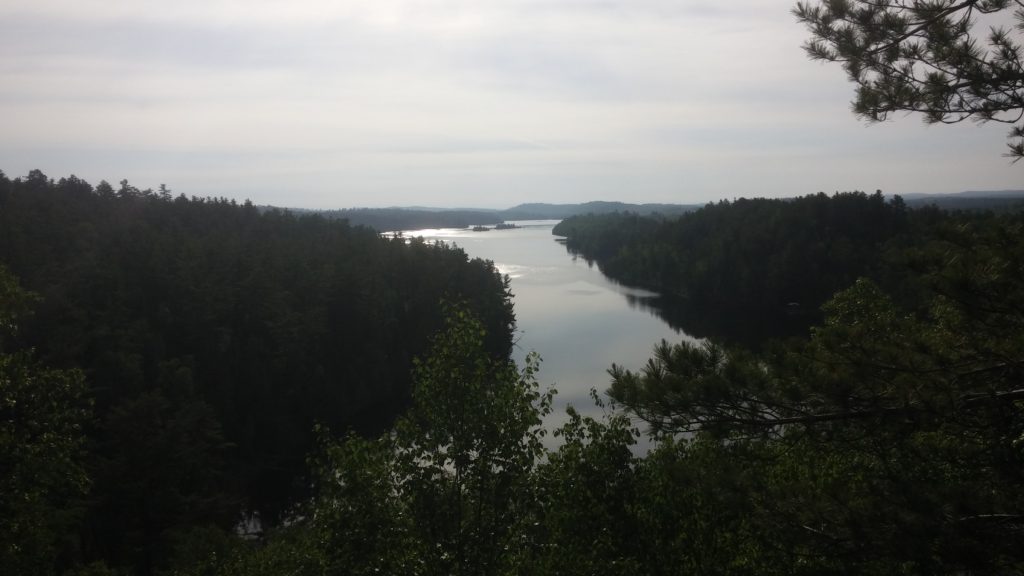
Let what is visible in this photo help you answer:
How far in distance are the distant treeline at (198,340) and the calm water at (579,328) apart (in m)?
3.13

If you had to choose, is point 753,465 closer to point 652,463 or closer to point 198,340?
point 652,463

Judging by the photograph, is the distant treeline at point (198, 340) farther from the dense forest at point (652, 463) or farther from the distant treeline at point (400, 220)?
the distant treeline at point (400, 220)

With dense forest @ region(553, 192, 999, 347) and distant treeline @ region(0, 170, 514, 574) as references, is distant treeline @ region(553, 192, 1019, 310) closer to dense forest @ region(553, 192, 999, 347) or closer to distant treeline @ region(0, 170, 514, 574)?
dense forest @ region(553, 192, 999, 347)

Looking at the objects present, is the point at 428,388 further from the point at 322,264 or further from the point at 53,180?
the point at 53,180

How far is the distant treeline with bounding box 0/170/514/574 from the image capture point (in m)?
14.5

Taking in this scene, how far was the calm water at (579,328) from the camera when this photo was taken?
28.1m

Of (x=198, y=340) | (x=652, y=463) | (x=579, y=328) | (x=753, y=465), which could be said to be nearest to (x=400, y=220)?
(x=579, y=328)

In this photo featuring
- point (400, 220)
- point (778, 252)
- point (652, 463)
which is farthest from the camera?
point (400, 220)

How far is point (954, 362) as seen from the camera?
500 cm

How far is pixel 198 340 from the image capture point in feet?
85.3

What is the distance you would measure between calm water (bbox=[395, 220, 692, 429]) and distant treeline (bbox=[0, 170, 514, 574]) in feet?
10.3

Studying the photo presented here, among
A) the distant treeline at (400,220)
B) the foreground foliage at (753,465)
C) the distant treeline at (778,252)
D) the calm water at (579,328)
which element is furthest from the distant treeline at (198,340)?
the distant treeline at (400,220)

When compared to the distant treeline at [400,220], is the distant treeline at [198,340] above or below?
below

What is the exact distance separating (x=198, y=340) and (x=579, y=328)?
2072 centimetres
